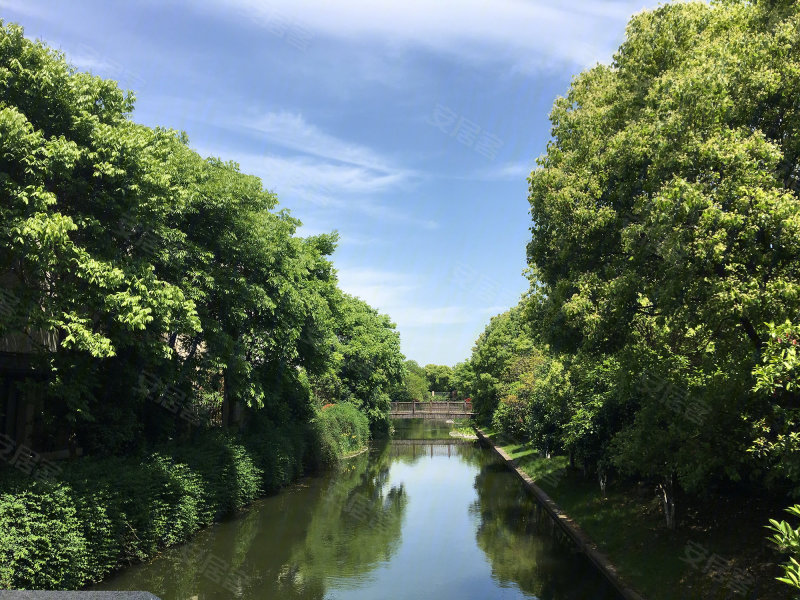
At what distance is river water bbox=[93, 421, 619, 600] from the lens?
12.6m

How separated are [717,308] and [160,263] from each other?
39.8ft

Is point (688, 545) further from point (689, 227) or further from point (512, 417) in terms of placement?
point (512, 417)

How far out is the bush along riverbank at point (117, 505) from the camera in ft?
32.9

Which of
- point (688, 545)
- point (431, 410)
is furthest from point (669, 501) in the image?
Result: point (431, 410)

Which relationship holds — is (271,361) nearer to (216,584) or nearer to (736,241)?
(216,584)

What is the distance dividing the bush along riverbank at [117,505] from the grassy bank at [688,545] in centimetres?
1024

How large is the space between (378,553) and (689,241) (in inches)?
440

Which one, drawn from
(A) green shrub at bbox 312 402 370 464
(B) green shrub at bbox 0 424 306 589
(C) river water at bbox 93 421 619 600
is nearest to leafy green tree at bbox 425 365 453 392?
(A) green shrub at bbox 312 402 370 464

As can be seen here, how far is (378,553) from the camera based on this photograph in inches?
625

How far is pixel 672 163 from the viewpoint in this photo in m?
9.88

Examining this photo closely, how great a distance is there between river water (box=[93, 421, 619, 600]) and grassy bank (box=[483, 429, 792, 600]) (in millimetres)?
864

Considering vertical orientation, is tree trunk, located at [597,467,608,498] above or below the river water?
above

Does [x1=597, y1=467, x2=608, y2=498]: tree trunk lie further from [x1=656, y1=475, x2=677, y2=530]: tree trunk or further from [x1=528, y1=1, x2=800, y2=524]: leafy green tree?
[x1=528, y1=1, x2=800, y2=524]: leafy green tree

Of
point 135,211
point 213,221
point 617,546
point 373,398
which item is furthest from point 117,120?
point 373,398
